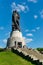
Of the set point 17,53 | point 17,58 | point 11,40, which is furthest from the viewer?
point 11,40

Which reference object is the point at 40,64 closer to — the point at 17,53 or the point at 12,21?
the point at 17,53

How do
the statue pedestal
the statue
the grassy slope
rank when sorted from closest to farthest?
the grassy slope
the statue pedestal
the statue

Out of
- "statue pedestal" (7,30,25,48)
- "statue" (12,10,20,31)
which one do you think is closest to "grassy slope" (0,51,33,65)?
"statue pedestal" (7,30,25,48)

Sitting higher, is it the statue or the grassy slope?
the statue

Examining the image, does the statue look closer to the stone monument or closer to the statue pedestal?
the stone monument

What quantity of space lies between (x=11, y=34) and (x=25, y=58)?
16.6 meters

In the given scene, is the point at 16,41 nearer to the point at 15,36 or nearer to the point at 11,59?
the point at 15,36

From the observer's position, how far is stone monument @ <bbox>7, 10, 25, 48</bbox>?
1983 inches

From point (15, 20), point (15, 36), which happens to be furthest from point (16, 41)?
point (15, 20)

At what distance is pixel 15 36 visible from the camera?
51156 mm

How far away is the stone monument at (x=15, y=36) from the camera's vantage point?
5037cm

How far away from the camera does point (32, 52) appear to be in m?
42.5

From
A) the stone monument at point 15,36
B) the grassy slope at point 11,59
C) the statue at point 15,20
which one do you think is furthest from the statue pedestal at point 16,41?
the grassy slope at point 11,59

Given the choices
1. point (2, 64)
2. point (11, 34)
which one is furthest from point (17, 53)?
point (11, 34)
